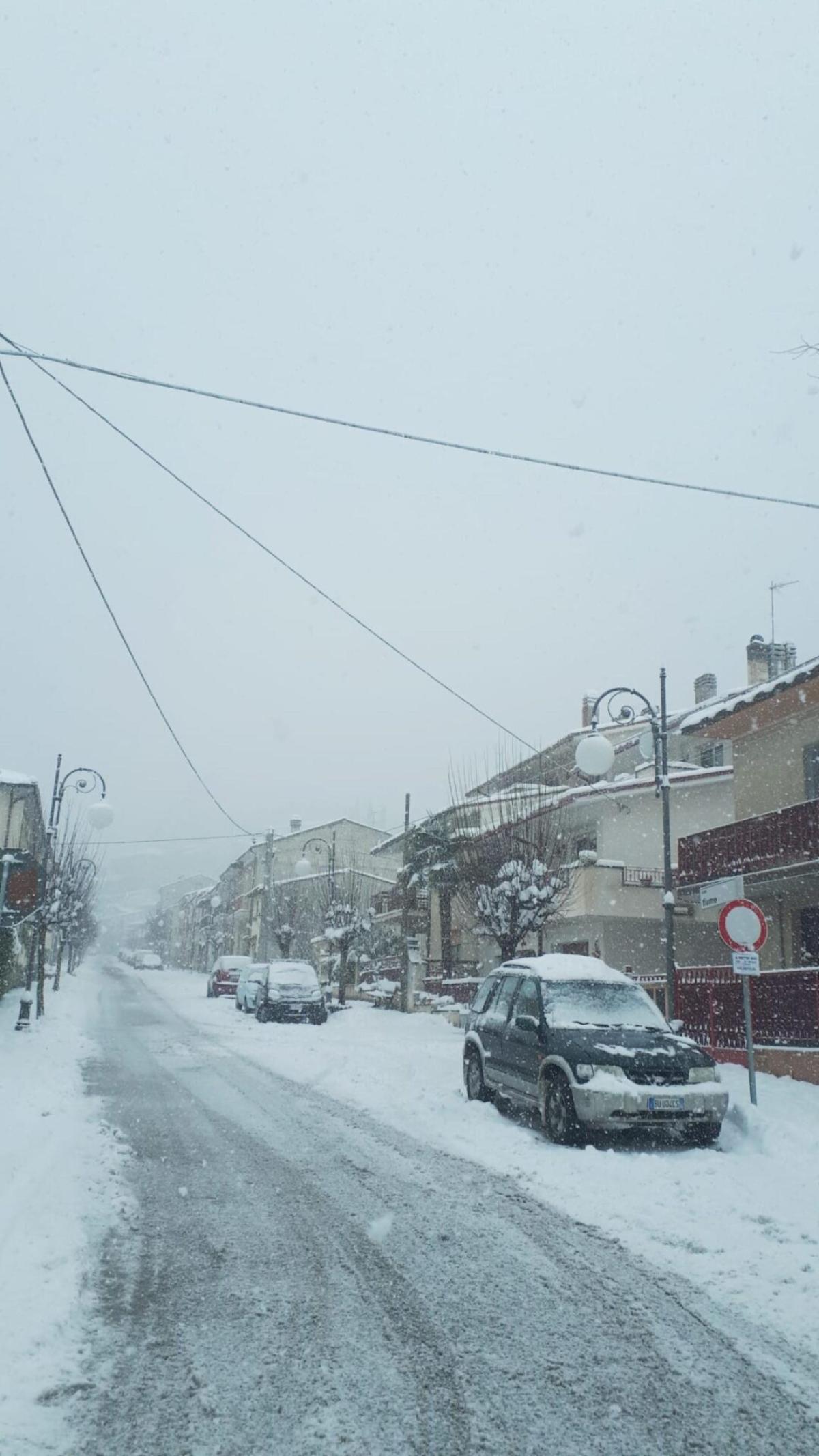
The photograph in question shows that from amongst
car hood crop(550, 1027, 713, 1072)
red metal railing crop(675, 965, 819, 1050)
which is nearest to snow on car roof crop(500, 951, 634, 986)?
car hood crop(550, 1027, 713, 1072)

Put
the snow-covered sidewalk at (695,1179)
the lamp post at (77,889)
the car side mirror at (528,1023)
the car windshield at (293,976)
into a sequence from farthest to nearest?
the lamp post at (77,889)
the car windshield at (293,976)
the car side mirror at (528,1023)
the snow-covered sidewalk at (695,1179)

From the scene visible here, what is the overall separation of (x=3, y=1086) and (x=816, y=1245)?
9.87m

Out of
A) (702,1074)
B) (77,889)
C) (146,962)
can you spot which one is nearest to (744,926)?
(702,1074)

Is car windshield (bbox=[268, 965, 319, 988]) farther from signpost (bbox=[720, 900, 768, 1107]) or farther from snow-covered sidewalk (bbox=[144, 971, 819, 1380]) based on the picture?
signpost (bbox=[720, 900, 768, 1107])

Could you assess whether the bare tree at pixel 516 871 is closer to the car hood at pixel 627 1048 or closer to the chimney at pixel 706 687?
the car hood at pixel 627 1048

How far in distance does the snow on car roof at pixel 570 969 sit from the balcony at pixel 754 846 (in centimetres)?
748

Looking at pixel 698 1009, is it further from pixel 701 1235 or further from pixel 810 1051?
pixel 701 1235

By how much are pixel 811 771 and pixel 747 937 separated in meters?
10.4

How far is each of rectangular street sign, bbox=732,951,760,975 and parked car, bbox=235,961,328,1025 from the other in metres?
18.0

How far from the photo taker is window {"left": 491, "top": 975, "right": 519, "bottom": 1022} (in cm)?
1138

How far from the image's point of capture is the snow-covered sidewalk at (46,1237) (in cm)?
375

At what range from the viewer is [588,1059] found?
9.21 m

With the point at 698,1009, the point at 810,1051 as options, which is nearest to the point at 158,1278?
the point at 810,1051

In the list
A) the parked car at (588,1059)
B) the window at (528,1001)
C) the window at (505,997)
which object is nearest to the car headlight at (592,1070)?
the parked car at (588,1059)
